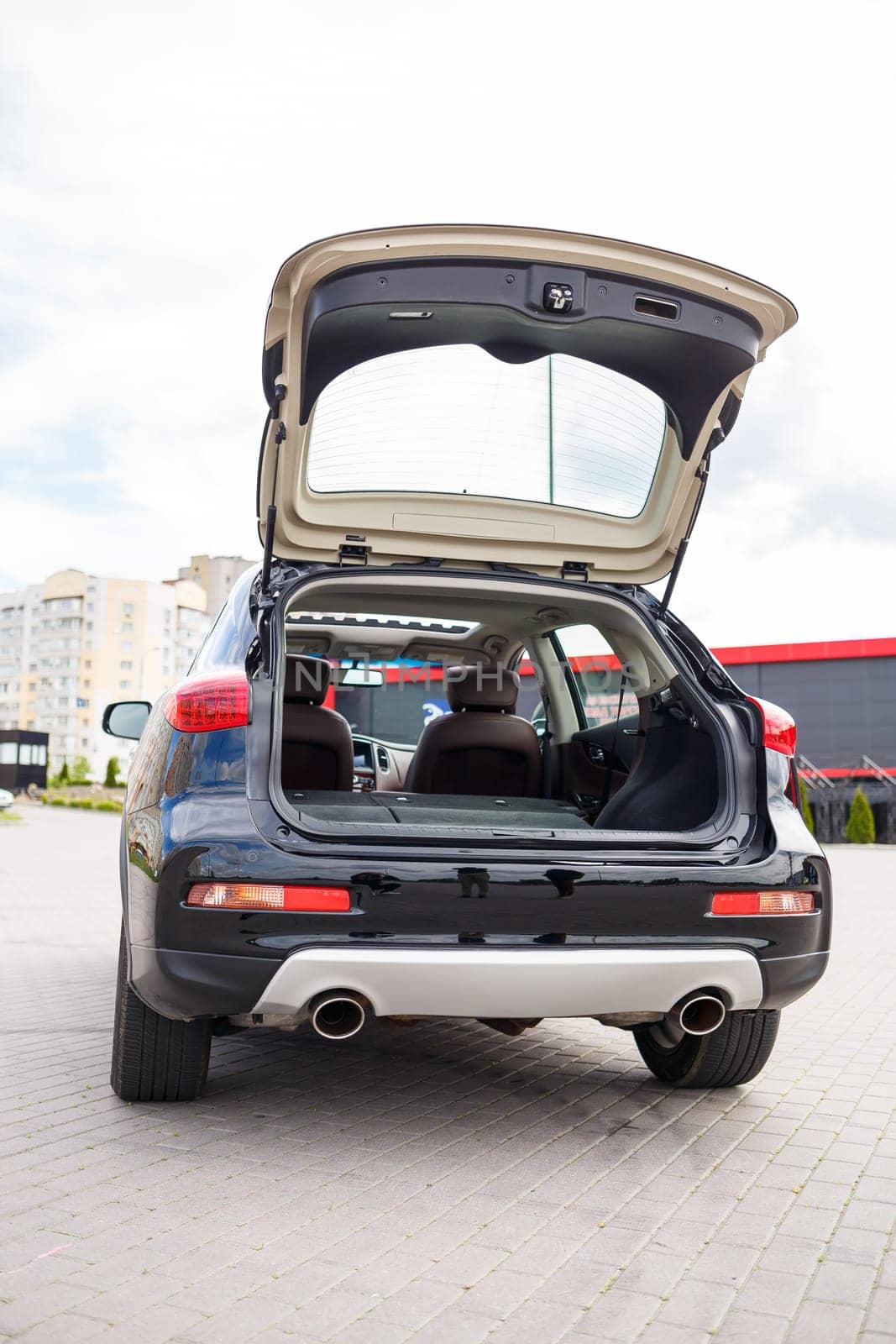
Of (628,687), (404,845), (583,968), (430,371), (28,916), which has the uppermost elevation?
(430,371)

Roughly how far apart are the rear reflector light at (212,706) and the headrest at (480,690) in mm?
1915

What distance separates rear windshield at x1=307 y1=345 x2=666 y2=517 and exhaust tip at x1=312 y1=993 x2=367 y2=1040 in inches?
67.0

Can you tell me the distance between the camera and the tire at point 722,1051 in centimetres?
406

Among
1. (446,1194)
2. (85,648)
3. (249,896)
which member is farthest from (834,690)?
(85,648)

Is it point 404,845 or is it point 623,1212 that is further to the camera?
point 404,845

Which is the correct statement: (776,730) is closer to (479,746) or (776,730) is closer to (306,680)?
(479,746)

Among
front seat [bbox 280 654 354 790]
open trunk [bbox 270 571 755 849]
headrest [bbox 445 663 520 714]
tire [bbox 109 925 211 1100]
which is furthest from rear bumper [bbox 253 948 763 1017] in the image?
headrest [bbox 445 663 520 714]

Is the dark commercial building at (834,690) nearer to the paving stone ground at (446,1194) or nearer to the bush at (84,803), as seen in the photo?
the bush at (84,803)

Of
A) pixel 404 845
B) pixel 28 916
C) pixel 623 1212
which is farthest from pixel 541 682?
pixel 28 916

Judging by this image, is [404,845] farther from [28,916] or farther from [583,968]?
[28,916]

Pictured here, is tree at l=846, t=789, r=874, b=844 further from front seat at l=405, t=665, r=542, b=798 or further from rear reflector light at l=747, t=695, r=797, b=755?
rear reflector light at l=747, t=695, r=797, b=755

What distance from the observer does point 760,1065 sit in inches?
166

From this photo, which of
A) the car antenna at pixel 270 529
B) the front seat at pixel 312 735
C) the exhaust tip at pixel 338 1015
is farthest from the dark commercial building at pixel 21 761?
the exhaust tip at pixel 338 1015

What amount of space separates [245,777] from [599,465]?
5.64 ft
